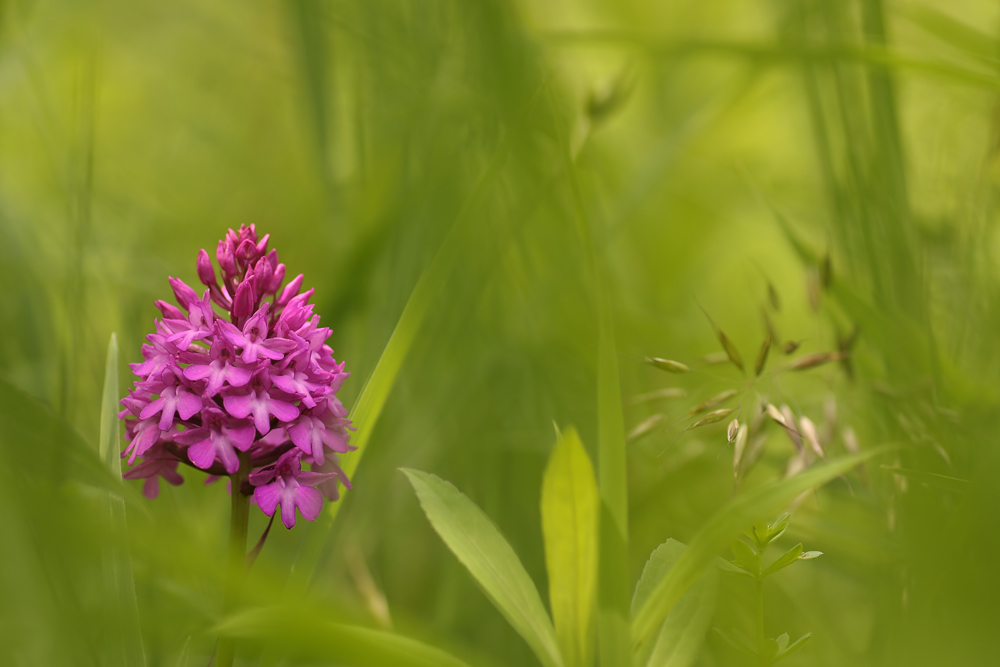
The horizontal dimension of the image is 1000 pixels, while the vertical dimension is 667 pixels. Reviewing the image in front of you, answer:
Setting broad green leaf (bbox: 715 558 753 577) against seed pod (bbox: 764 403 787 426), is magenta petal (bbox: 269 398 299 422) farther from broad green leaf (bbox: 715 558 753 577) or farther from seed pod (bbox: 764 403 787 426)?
seed pod (bbox: 764 403 787 426)

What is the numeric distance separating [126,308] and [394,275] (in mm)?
717

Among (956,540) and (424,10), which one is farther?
(424,10)

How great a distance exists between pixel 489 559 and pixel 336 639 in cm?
32

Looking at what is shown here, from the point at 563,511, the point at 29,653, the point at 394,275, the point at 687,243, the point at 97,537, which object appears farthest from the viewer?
the point at 687,243

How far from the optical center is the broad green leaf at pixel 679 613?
34.6 inches

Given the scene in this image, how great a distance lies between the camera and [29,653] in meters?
0.72

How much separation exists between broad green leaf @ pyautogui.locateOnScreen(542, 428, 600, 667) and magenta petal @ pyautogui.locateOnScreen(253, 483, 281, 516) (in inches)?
13.3

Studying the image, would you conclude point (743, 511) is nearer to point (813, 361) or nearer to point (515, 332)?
point (813, 361)

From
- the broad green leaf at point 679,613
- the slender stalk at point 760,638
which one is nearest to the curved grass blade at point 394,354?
the broad green leaf at point 679,613

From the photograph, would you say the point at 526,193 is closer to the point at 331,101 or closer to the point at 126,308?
the point at 331,101

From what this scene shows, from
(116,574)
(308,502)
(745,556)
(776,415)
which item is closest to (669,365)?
(776,415)

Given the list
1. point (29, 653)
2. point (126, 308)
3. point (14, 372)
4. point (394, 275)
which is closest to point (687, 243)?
point (394, 275)

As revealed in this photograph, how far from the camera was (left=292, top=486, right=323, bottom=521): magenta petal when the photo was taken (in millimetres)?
935

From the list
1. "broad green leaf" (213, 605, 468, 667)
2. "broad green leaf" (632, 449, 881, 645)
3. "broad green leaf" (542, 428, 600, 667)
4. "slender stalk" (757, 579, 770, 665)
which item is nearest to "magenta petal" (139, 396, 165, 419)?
Answer: "broad green leaf" (213, 605, 468, 667)
